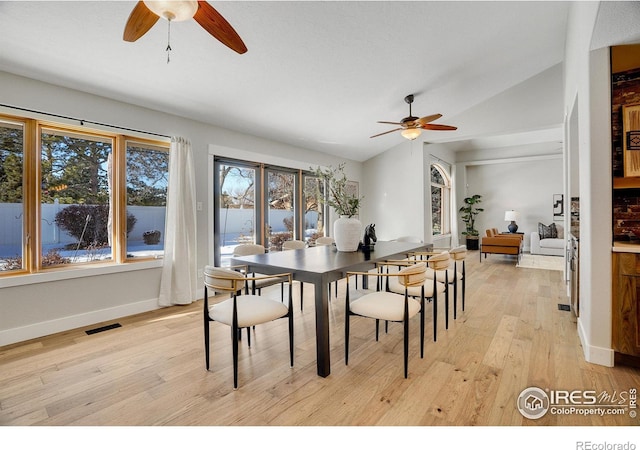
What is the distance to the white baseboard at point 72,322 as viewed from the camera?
2723 mm

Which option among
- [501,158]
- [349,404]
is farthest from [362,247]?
[501,158]

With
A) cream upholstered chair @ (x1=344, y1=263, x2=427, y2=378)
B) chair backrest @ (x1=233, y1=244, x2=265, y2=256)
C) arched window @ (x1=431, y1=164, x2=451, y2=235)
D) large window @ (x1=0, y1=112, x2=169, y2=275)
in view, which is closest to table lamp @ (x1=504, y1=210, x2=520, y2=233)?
arched window @ (x1=431, y1=164, x2=451, y2=235)

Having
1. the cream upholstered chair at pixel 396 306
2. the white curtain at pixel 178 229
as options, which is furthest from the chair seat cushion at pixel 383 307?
the white curtain at pixel 178 229

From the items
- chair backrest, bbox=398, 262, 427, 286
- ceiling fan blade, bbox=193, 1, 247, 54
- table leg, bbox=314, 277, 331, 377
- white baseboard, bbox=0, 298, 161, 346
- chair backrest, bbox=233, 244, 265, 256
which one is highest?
ceiling fan blade, bbox=193, 1, 247, 54

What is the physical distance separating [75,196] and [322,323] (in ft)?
9.79

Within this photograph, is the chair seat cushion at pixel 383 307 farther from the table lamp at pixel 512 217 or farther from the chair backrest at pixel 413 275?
the table lamp at pixel 512 217

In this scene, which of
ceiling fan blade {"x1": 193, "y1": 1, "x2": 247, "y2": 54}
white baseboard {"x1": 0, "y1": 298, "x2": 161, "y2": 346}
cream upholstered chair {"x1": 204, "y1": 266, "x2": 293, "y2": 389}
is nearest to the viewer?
ceiling fan blade {"x1": 193, "y1": 1, "x2": 247, "y2": 54}

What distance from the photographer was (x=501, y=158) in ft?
29.6

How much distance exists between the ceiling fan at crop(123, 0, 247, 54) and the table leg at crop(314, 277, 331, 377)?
1570 mm

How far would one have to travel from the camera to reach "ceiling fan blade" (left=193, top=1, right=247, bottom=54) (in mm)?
1540

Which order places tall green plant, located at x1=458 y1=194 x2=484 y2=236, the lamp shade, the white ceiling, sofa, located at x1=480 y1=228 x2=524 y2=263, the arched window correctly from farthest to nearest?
tall green plant, located at x1=458 y1=194 x2=484 y2=236 < the lamp shade < the arched window < sofa, located at x1=480 y1=228 x2=524 y2=263 < the white ceiling

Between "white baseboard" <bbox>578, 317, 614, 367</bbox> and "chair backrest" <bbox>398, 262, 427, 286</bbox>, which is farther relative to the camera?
"white baseboard" <bbox>578, 317, 614, 367</bbox>

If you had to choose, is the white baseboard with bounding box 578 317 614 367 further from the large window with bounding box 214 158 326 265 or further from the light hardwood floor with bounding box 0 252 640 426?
the large window with bounding box 214 158 326 265

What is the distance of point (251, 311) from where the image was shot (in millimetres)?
2076
